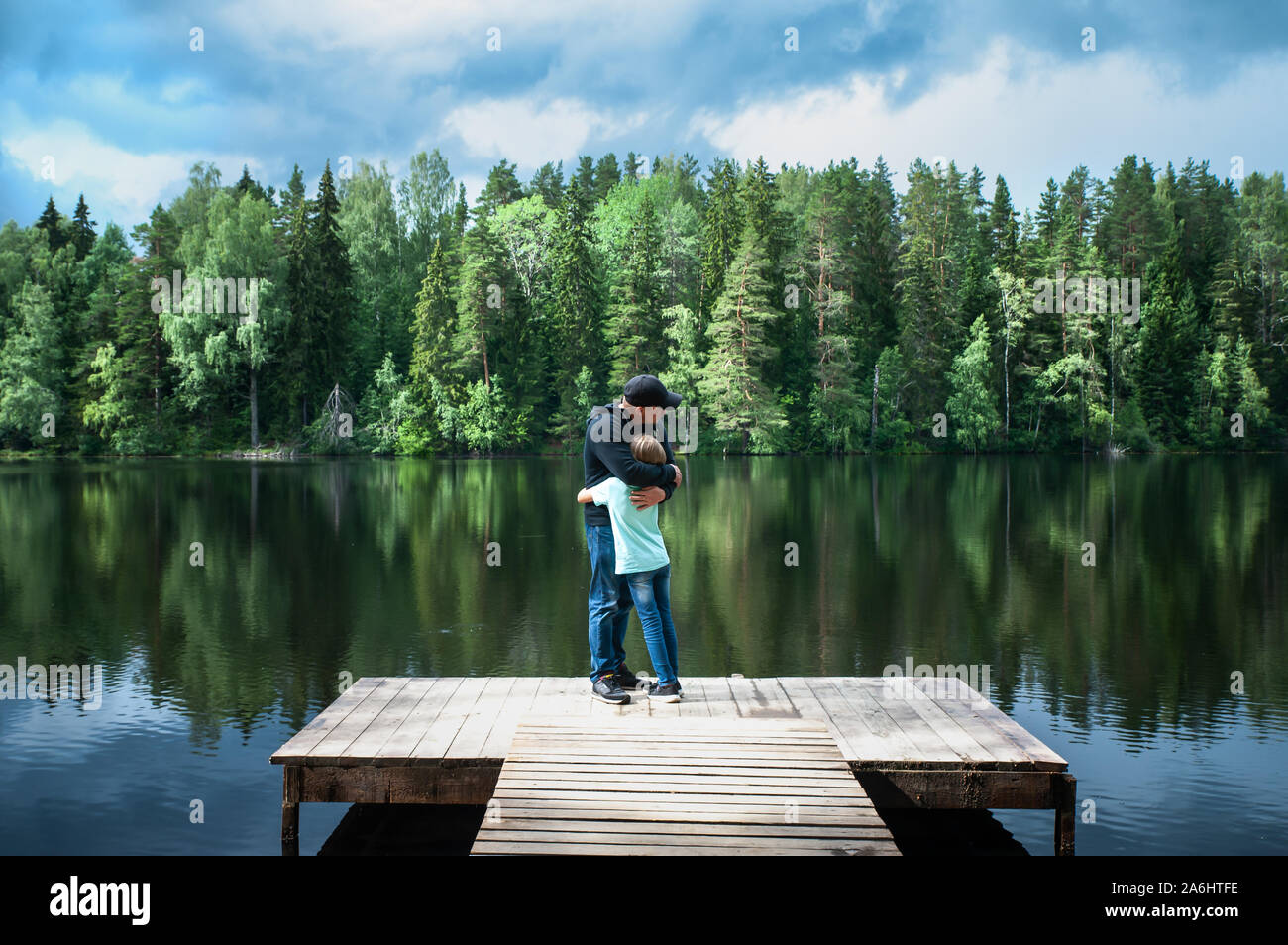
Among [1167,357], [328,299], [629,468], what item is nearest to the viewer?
[629,468]

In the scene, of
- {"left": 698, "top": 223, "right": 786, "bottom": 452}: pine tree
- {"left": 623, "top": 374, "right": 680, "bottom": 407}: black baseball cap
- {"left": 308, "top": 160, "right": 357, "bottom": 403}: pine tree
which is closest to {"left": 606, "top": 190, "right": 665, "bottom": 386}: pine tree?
{"left": 698, "top": 223, "right": 786, "bottom": 452}: pine tree

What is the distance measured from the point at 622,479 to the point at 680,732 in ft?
5.38

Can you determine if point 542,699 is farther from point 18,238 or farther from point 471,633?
point 18,238

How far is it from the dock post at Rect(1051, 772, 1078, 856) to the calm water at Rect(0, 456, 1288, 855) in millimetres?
306

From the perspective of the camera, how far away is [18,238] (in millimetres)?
65188

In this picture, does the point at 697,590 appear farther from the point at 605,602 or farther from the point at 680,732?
the point at 680,732

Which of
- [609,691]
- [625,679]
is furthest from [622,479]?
[625,679]

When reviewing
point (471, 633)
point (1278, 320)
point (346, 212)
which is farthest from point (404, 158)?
point (471, 633)

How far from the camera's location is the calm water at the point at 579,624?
757 centimetres

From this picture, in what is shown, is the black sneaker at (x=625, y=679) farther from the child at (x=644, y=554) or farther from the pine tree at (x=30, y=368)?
the pine tree at (x=30, y=368)

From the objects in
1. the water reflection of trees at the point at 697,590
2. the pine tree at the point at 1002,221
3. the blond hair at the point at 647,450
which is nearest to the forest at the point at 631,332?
the pine tree at the point at 1002,221

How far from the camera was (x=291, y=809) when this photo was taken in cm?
635

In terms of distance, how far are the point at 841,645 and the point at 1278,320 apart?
224ft

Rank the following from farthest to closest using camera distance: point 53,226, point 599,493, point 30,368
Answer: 1. point 53,226
2. point 30,368
3. point 599,493
